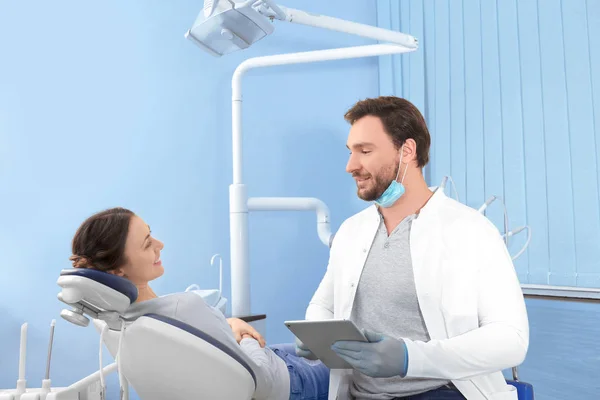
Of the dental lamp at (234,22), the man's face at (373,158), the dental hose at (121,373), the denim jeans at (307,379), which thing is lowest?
A: the denim jeans at (307,379)

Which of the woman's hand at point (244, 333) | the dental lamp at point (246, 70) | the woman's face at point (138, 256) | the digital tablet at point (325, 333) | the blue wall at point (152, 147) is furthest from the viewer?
the blue wall at point (152, 147)

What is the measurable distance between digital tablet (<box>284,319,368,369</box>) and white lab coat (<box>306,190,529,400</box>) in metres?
0.13

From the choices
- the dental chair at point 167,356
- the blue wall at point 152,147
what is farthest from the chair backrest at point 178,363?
the blue wall at point 152,147

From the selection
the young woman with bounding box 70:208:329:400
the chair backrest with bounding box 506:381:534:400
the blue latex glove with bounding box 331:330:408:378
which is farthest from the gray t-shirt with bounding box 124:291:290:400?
the chair backrest with bounding box 506:381:534:400

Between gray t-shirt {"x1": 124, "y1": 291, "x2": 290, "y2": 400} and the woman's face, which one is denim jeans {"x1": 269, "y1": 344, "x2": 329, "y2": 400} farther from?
the woman's face

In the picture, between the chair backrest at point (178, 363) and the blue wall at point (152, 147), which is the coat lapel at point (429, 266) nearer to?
the chair backrest at point (178, 363)

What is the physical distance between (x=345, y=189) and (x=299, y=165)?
Answer: 1.03 ft

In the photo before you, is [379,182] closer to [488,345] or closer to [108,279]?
[488,345]

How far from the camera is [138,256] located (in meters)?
1.49

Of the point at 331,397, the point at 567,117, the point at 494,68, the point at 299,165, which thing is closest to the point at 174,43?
the point at 299,165

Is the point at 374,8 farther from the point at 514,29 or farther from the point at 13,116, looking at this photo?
the point at 13,116

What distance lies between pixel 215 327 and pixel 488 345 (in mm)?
605

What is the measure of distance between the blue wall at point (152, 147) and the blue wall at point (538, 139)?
Result: 703 millimetres

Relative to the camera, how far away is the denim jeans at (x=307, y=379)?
1.52 meters
